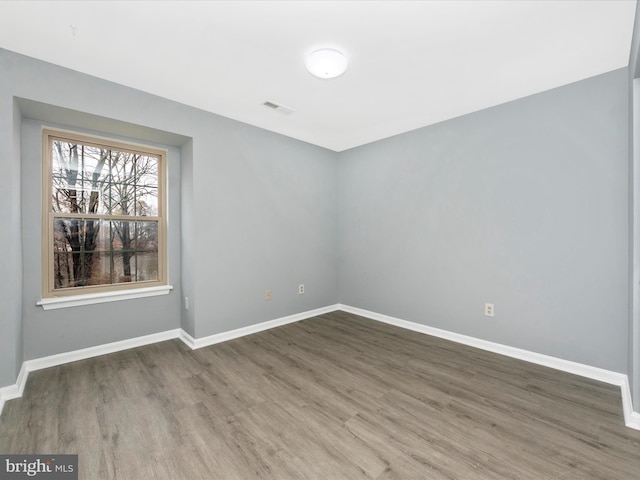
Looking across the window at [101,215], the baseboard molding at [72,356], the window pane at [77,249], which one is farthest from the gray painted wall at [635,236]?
the window pane at [77,249]

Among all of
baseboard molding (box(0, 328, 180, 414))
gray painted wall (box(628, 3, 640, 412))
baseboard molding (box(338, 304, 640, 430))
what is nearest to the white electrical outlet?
baseboard molding (box(338, 304, 640, 430))

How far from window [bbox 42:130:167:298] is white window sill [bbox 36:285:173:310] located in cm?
10

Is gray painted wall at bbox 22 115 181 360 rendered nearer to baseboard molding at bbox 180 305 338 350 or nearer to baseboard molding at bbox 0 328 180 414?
baseboard molding at bbox 0 328 180 414

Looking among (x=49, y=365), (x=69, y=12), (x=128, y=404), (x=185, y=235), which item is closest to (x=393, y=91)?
(x=69, y=12)

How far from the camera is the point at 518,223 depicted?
2.79 meters

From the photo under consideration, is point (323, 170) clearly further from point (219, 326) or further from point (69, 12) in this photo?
point (69, 12)

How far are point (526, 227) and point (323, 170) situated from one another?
2725 millimetres

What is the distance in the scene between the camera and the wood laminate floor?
1532 millimetres

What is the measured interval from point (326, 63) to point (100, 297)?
303cm

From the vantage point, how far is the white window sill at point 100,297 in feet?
8.56

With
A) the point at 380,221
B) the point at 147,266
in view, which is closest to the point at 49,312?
the point at 147,266

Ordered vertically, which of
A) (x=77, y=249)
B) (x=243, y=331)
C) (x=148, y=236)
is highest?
(x=148, y=236)

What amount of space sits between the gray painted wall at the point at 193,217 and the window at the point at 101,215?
0.14m

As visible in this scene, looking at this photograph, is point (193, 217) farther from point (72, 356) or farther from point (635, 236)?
point (635, 236)
